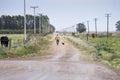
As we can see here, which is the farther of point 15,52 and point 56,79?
point 15,52

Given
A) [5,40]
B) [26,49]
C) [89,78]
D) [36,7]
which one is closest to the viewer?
[89,78]

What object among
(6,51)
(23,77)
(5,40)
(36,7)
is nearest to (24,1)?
(5,40)

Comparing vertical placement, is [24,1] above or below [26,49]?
above

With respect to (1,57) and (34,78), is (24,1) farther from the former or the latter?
(34,78)

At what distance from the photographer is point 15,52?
33.8 m

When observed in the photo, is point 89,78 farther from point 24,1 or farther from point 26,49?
point 24,1

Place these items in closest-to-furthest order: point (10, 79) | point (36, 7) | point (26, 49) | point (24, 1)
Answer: point (10, 79)
point (26, 49)
point (24, 1)
point (36, 7)

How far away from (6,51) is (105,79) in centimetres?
1671

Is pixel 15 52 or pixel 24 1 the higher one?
pixel 24 1

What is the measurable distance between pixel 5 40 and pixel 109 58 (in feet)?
42.9

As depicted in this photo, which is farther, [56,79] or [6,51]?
[6,51]

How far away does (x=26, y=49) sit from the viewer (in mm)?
36844

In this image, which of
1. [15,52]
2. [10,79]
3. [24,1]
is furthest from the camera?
[24,1]

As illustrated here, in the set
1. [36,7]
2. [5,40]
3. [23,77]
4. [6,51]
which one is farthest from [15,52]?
[36,7]
